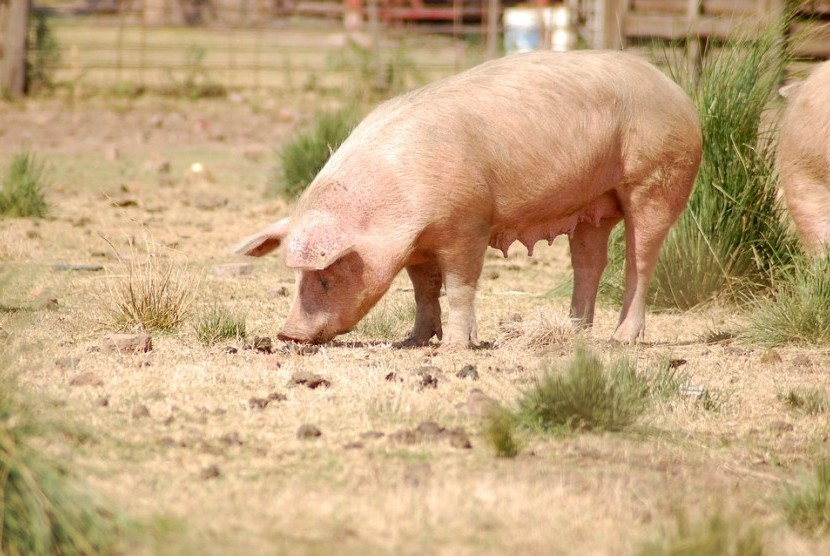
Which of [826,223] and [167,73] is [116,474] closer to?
[826,223]

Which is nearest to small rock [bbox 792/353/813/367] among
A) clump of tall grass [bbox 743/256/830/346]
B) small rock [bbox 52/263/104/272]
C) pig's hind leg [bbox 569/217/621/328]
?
clump of tall grass [bbox 743/256/830/346]

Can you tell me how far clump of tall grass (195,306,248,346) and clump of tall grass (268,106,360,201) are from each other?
15.3 ft

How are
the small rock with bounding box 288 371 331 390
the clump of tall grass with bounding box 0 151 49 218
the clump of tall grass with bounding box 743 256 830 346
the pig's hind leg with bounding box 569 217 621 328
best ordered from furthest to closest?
the clump of tall grass with bounding box 0 151 49 218, the pig's hind leg with bounding box 569 217 621 328, the clump of tall grass with bounding box 743 256 830 346, the small rock with bounding box 288 371 331 390

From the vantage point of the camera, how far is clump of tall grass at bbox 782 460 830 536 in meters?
3.79

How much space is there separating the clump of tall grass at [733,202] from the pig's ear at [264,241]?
2.77m

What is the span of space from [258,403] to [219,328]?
1351 millimetres

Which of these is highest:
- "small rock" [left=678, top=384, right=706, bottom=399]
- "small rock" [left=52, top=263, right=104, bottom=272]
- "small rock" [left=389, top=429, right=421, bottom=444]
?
"small rock" [left=389, top=429, right=421, bottom=444]

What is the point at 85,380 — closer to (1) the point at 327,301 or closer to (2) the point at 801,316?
(1) the point at 327,301

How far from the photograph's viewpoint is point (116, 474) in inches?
157

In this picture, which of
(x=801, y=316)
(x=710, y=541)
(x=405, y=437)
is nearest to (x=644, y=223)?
(x=801, y=316)

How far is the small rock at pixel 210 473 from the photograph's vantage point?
4.05 meters

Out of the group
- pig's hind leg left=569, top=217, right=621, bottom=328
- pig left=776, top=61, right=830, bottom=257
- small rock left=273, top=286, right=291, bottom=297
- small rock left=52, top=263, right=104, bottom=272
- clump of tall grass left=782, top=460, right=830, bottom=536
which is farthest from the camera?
small rock left=52, top=263, right=104, bottom=272

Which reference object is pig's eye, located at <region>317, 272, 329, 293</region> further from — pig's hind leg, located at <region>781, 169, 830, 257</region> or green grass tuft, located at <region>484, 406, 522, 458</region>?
pig's hind leg, located at <region>781, 169, 830, 257</region>

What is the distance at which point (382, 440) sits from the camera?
14.9ft
